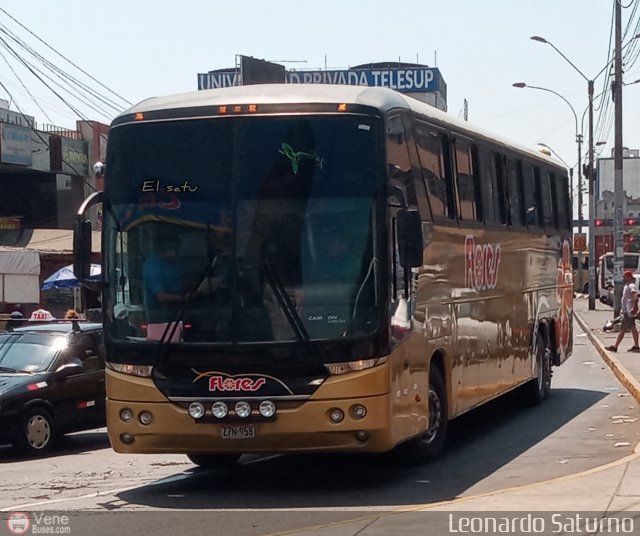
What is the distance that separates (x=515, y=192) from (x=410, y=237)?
5.96 metres

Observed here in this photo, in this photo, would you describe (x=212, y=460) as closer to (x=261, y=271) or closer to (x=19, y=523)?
A: (x=261, y=271)

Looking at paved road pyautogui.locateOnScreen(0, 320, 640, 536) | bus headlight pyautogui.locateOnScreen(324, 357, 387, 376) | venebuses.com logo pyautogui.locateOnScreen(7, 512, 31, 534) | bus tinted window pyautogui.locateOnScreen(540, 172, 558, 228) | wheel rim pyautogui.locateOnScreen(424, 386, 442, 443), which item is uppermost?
bus tinted window pyautogui.locateOnScreen(540, 172, 558, 228)

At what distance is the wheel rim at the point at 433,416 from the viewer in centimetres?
1197

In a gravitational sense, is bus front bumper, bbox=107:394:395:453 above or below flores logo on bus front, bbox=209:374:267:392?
below

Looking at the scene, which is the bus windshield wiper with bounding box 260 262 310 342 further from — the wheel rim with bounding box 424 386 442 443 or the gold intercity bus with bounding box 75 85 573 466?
the wheel rim with bounding box 424 386 442 443

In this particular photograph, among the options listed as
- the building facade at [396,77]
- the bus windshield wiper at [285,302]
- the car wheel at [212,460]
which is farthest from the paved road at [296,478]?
the building facade at [396,77]

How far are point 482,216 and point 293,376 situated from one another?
4781 mm

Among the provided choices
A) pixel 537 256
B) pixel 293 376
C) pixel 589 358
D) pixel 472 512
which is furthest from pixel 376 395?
pixel 589 358

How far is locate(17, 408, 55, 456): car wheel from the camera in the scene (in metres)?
14.4

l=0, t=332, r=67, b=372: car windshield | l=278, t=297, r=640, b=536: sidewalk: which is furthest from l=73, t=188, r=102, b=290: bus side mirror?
l=0, t=332, r=67, b=372: car windshield

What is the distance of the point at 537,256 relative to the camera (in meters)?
17.4

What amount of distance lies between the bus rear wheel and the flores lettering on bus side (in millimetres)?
1540

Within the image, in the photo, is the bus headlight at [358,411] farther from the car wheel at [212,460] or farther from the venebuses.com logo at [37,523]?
the car wheel at [212,460]

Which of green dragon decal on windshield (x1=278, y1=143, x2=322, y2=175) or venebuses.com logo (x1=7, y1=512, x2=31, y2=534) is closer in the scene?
venebuses.com logo (x1=7, y1=512, x2=31, y2=534)
